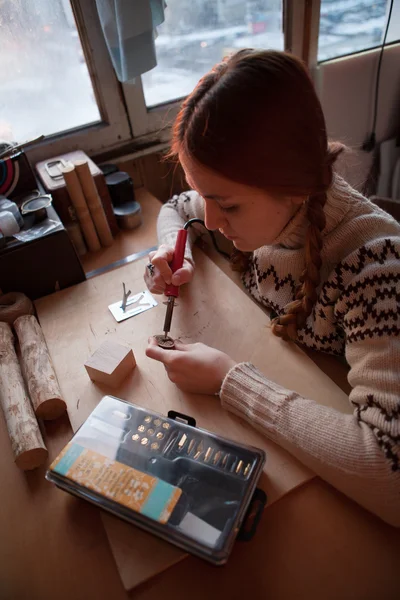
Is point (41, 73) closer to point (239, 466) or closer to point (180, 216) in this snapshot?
point (180, 216)

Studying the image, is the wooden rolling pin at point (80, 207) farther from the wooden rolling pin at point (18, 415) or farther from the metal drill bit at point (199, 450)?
the metal drill bit at point (199, 450)

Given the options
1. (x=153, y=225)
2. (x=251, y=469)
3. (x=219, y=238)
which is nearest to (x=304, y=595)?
(x=251, y=469)

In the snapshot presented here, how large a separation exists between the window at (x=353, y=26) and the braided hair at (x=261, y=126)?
3.57 ft

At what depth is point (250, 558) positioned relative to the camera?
1.74ft

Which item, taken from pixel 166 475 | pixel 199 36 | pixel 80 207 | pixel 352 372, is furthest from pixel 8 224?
pixel 199 36

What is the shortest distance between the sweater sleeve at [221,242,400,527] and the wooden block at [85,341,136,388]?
0.18m

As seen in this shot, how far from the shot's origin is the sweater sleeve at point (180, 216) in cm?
101

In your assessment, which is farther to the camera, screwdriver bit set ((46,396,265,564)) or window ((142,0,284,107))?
window ((142,0,284,107))

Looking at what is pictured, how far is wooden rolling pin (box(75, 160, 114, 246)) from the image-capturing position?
100 cm

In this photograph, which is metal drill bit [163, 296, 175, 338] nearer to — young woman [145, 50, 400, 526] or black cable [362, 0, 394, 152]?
young woman [145, 50, 400, 526]

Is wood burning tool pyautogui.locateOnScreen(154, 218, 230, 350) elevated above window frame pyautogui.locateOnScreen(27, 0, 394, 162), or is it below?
below

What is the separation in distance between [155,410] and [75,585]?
258 millimetres

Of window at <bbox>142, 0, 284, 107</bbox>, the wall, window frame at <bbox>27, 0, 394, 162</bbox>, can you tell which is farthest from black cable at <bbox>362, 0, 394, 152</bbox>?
window at <bbox>142, 0, 284, 107</bbox>

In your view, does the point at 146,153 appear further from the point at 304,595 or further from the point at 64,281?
the point at 304,595
